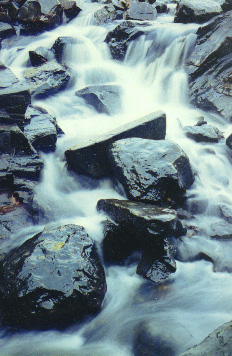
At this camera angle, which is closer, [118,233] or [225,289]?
[225,289]

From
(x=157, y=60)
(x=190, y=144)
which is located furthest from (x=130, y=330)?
(x=157, y=60)

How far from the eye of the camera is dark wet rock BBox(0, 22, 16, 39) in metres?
11.2

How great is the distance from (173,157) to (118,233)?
4.82 ft

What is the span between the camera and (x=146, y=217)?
338 centimetres

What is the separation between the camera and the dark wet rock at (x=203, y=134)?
5902 mm

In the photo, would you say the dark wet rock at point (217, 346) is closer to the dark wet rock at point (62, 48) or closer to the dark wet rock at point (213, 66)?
the dark wet rock at point (213, 66)

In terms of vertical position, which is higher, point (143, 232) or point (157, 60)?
point (157, 60)

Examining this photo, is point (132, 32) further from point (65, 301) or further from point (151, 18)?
point (65, 301)

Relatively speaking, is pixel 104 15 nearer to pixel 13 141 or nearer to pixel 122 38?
pixel 122 38

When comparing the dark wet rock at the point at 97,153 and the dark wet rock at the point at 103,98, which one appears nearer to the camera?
the dark wet rock at the point at 97,153

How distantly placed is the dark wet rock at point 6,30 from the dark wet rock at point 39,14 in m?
0.57

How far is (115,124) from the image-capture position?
6762 millimetres

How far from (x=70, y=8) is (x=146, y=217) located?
12.0 metres

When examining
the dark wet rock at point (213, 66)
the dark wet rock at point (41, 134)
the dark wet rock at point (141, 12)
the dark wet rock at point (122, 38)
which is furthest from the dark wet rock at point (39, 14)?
the dark wet rock at point (41, 134)
